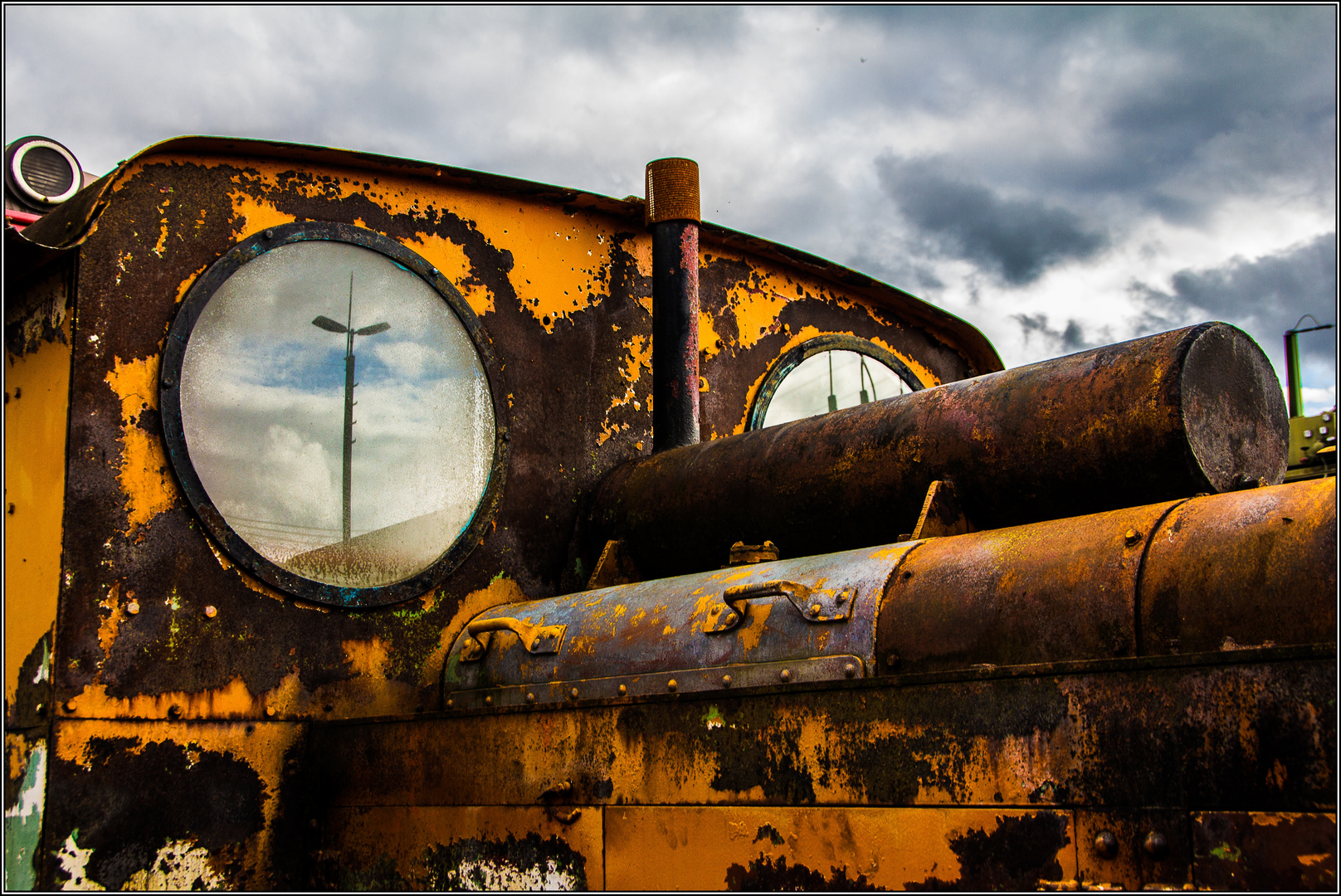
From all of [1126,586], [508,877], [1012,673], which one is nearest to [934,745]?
[1012,673]

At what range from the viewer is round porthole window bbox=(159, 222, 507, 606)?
3.21 m

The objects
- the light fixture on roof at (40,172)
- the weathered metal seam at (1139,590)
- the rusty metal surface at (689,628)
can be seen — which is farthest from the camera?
the light fixture on roof at (40,172)

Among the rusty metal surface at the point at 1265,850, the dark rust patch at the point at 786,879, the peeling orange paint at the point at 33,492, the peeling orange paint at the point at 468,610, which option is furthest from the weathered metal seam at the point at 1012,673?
the peeling orange paint at the point at 33,492

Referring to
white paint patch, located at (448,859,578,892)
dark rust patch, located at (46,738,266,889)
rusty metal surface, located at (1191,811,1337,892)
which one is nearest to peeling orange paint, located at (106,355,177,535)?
dark rust patch, located at (46,738,266,889)

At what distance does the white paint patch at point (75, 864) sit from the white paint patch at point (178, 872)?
10cm

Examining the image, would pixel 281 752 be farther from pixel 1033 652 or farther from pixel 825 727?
pixel 1033 652

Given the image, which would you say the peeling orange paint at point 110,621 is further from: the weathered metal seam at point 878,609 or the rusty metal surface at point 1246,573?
the rusty metal surface at point 1246,573

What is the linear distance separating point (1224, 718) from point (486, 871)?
5.64 feet

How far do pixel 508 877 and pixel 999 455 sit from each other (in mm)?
1537

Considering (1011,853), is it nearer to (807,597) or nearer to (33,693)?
(807,597)

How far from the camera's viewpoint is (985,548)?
2395 mm

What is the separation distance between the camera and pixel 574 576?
384 centimetres

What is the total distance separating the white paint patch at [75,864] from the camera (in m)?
2.78

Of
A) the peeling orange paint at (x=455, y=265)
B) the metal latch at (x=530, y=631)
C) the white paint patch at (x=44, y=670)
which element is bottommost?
the white paint patch at (x=44, y=670)
